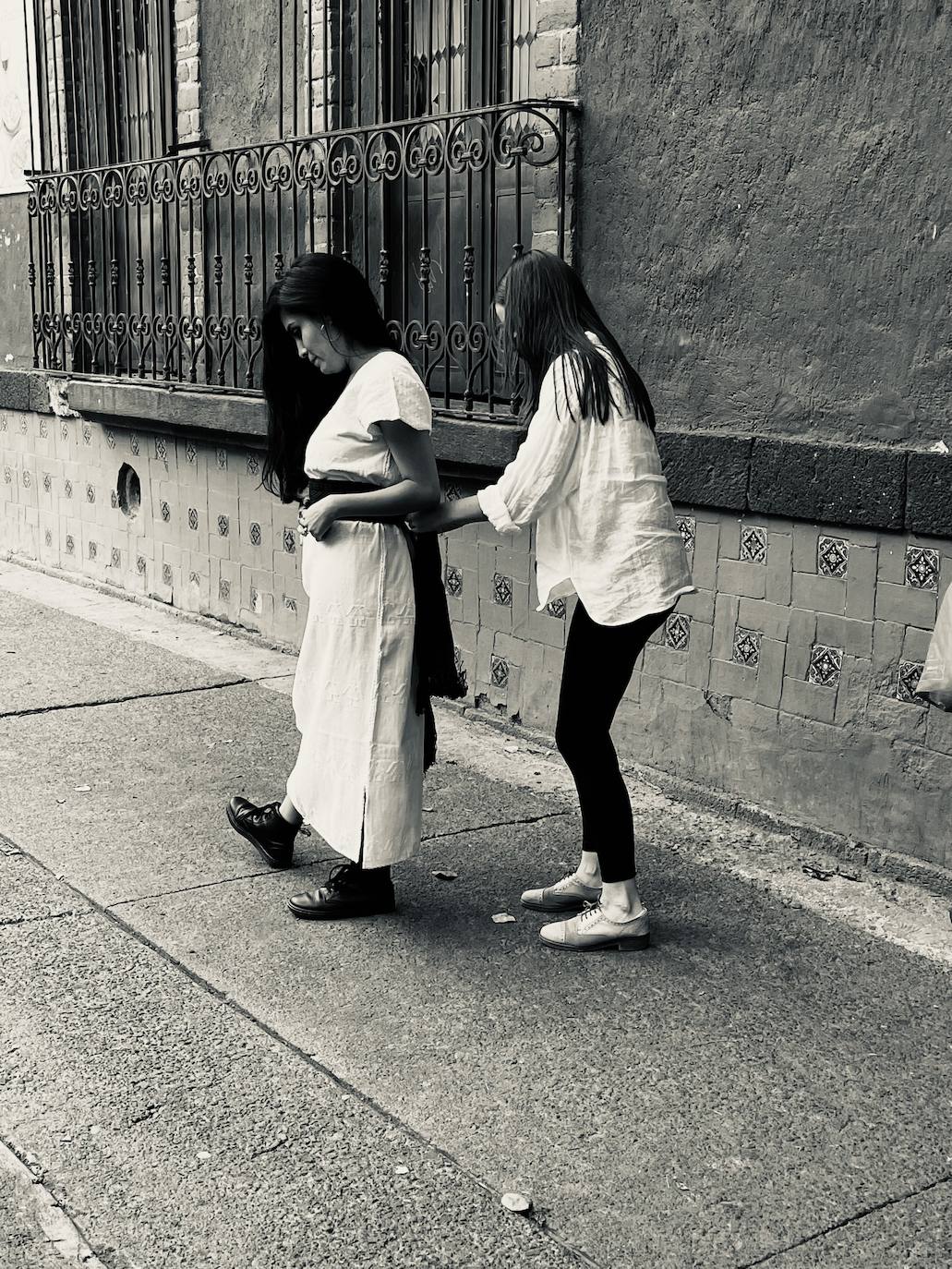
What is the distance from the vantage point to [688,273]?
557cm

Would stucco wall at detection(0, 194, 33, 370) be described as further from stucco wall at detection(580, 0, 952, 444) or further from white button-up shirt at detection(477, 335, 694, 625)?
white button-up shirt at detection(477, 335, 694, 625)

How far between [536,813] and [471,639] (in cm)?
140

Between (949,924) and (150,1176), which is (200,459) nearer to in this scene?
(949,924)

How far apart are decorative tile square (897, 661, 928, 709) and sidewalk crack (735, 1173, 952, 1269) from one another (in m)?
2.00

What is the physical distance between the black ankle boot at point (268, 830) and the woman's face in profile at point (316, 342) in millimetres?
1459

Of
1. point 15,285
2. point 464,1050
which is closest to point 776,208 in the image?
point 464,1050

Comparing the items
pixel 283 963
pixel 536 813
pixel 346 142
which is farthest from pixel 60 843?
pixel 346 142

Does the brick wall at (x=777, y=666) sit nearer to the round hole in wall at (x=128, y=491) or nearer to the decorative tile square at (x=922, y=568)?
the decorative tile square at (x=922, y=568)

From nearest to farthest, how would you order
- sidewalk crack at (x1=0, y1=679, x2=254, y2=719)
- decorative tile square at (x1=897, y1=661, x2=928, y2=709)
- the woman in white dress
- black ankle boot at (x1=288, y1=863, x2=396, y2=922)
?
1. the woman in white dress
2. black ankle boot at (x1=288, y1=863, x2=396, y2=922)
3. decorative tile square at (x1=897, y1=661, x2=928, y2=709)
4. sidewalk crack at (x1=0, y1=679, x2=254, y2=719)

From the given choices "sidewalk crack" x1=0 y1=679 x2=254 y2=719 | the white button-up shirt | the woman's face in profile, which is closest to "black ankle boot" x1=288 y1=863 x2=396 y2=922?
the white button-up shirt

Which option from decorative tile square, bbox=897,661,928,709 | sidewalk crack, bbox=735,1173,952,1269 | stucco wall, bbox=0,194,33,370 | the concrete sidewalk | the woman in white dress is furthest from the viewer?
stucco wall, bbox=0,194,33,370

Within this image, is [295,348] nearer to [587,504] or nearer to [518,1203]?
[587,504]

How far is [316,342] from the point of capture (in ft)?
14.1

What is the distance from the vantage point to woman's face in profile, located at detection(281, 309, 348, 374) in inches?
168
